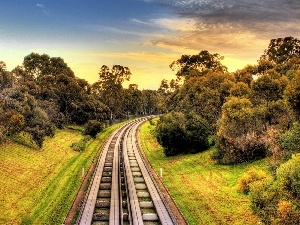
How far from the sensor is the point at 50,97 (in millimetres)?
65688

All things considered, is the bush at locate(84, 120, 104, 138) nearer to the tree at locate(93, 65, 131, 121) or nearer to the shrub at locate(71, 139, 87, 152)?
the shrub at locate(71, 139, 87, 152)

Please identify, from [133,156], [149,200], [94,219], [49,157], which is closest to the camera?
[94,219]

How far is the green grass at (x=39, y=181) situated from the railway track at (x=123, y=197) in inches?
66.0

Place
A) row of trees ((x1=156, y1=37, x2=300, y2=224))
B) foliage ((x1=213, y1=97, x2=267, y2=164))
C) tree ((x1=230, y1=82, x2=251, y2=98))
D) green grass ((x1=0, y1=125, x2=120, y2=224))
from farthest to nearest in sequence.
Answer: tree ((x1=230, y1=82, x2=251, y2=98)) < foliage ((x1=213, y1=97, x2=267, y2=164)) < green grass ((x1=0, y1=125, x2=120, y2=224)) < row of trees ((x1=156, y1=37, x2=300, y2=224))

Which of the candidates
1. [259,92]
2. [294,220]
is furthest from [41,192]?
[259,92]

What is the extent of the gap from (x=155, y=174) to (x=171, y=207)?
32.9ft

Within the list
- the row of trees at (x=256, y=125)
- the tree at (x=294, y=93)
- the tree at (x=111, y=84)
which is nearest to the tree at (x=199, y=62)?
the row of trees at (x=256, y=125)

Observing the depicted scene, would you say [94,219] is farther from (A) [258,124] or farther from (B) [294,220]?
(A) [258,124]

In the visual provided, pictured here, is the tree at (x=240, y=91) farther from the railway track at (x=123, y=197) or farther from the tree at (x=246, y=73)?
the railway track at (x=123, y=197)

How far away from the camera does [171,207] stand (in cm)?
2317

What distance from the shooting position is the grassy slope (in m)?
21.5

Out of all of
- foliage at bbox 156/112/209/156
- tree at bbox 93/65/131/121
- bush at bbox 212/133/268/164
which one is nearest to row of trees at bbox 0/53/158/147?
tree at bbox 93/65/131/121

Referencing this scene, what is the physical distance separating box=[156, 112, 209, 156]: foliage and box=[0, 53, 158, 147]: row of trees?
51.2 feet

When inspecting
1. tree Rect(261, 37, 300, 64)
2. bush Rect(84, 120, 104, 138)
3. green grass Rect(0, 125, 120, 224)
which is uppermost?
tree Rect(261, 37, 300, 64)
